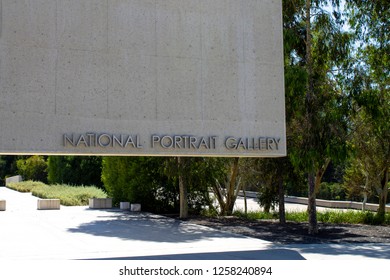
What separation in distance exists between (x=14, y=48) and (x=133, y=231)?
949cm

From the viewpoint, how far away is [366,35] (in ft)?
65.0

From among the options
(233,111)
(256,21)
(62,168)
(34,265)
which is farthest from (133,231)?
(62,168)

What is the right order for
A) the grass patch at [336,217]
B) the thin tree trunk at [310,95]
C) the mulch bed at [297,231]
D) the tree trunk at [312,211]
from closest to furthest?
1. the mulch bed at [297,231]
2. the thin tree trunk at [310,95]
3. the tree trunk at [312,211]
4. the grass patch at [336,217]

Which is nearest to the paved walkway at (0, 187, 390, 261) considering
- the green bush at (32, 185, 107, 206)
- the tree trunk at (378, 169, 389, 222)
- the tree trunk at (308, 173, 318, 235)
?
the tree trunk at (308, 173, 318, 235)

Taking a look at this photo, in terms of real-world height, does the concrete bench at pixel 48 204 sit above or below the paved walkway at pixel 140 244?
above

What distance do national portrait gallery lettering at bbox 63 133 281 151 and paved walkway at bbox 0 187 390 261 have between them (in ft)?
9.15

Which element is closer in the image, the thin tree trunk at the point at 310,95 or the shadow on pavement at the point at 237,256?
the shadow on pavement at the point at 237,256

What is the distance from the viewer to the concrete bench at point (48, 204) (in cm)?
2756

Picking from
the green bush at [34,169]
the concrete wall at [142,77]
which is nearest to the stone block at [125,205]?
the concrete wall at [142,77]

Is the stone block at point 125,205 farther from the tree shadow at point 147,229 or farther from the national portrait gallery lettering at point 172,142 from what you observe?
the national portrait gallery lettering at point 172,142

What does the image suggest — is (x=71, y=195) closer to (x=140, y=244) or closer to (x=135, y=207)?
(x=135, y=207)

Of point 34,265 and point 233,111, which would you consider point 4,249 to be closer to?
point 34,265

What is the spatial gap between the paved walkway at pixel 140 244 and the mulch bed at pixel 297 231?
2.89ft

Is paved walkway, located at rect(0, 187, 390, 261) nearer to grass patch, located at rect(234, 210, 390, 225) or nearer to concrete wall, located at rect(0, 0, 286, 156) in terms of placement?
concrete wall, located at rect(0, 0, 286, 156)
